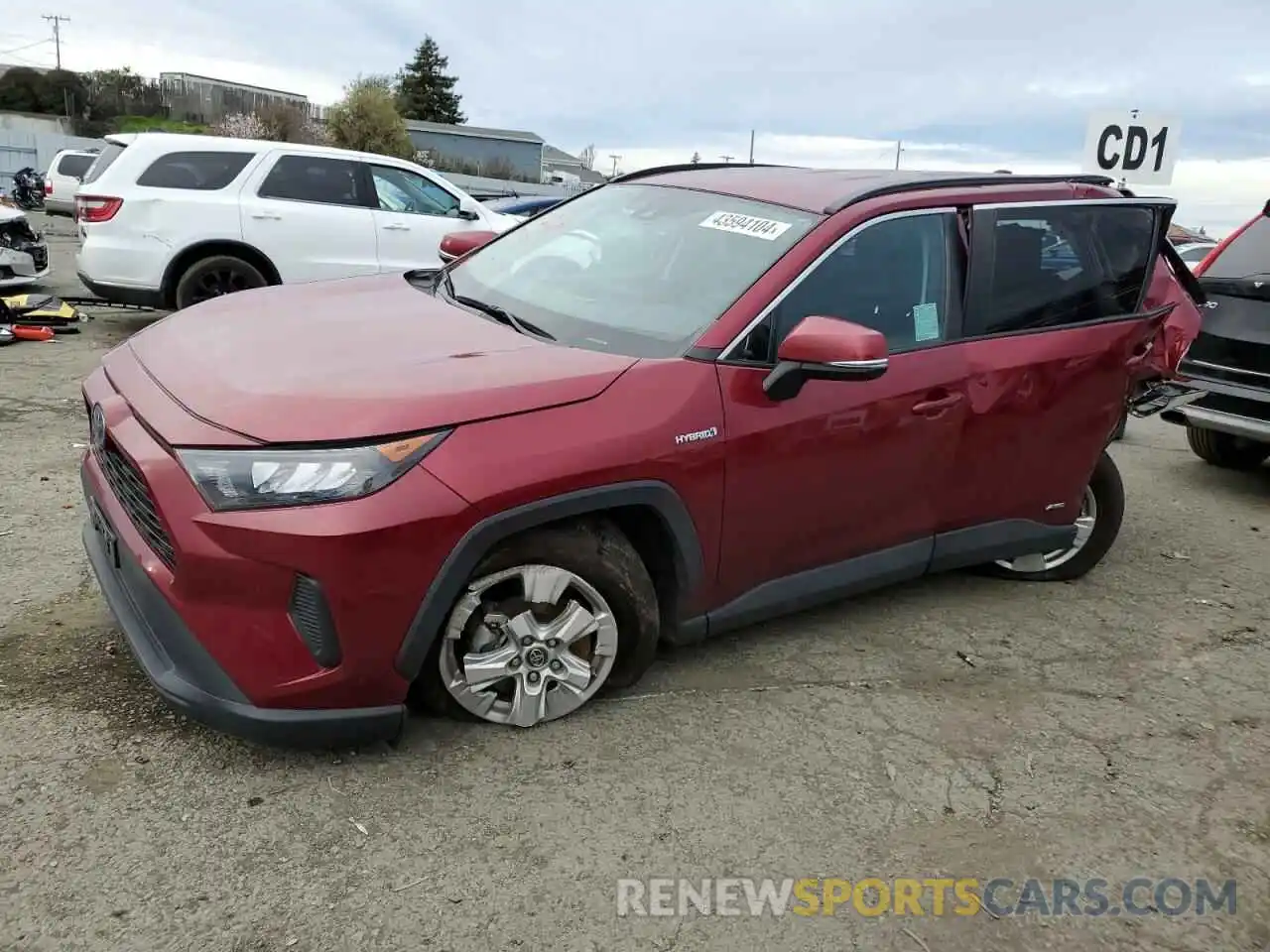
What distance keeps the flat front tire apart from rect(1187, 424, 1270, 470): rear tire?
5.35 meters

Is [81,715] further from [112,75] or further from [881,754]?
[112,75]

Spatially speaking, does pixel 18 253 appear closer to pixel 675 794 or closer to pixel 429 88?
pixel 675 794

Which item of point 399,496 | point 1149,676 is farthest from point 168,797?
point 1149,676

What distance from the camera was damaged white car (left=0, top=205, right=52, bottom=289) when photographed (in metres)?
8.91

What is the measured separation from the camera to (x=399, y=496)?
2.51m

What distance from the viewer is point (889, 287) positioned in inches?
139

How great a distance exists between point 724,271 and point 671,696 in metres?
1.42

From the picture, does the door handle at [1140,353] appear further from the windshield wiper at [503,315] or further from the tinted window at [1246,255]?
the windshield wiper at [503,315]

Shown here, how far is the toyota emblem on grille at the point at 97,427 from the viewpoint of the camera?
2.96 m

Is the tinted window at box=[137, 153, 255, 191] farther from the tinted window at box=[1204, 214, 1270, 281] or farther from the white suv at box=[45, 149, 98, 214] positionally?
the white suv at box=[45, 149, 98, 214]

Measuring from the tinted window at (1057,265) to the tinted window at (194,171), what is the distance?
6.89m

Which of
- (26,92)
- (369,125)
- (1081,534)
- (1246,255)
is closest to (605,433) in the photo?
(1081,534)

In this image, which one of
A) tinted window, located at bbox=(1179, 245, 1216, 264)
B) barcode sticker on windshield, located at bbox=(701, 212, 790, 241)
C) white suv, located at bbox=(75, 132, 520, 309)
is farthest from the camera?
tinted window, located at bbox=(1179, 245, 1216, 264)

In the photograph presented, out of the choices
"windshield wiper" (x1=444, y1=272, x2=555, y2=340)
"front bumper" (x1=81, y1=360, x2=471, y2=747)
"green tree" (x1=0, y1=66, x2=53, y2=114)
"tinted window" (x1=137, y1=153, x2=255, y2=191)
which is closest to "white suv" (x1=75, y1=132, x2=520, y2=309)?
"tinted window" (x1=137, y1=153, x2=255, y2=191)
